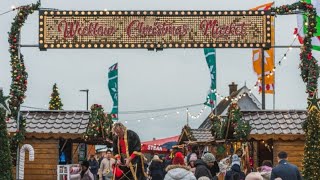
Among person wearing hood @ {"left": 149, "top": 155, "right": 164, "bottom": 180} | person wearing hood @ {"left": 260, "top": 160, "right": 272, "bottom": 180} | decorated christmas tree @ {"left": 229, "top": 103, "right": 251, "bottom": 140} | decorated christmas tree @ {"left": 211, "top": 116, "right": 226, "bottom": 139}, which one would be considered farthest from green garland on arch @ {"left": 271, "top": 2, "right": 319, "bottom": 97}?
person wearing hood @ {"left": 260, "top": 160, "right": 272, "bottom": 180}

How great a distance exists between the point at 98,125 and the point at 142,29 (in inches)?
177

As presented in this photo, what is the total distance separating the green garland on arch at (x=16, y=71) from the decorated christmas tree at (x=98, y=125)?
10.6 ft

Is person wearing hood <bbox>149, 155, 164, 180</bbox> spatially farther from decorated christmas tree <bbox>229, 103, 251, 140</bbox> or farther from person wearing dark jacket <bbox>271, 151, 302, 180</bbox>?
person wearing dark jacket <bbox>271, 151, 302, 180</bbox>

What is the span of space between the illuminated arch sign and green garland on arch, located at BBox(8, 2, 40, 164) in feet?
2.15

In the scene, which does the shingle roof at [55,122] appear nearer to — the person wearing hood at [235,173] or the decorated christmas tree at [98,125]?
the decorated christmas tree at [98,125]

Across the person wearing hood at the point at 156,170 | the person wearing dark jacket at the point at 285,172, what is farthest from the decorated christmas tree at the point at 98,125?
the person wearing dark jacket at the point at 285,172

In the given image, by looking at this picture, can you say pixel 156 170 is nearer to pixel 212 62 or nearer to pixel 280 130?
pixel 280 130

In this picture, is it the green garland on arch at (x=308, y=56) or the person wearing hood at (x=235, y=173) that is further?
the green garland on arch at (x=308, y=56)

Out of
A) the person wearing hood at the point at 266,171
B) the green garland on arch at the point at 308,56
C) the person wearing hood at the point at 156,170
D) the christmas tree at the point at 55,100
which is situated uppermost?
the green garland on arch at the point at 308,56

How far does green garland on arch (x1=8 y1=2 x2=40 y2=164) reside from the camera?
25625 millimetres

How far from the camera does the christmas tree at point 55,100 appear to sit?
5109cm

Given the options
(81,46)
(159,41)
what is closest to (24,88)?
(81,46)

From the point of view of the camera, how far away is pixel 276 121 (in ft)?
95.4

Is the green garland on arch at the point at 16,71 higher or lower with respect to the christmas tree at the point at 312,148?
higher
